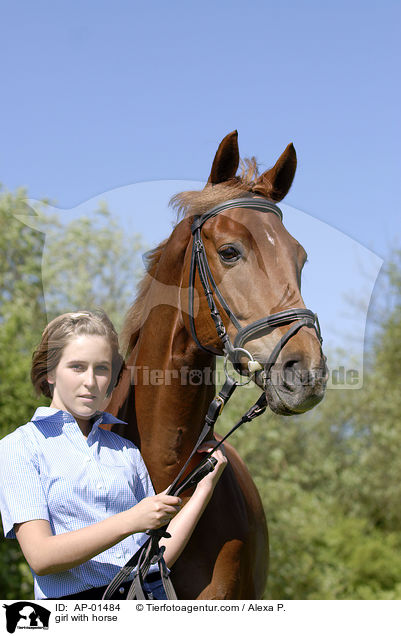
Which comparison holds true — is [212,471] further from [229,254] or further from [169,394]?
[229,254]

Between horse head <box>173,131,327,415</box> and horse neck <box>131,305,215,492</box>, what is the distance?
0.44 ft

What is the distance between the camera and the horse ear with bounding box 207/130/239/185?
8.87 ft

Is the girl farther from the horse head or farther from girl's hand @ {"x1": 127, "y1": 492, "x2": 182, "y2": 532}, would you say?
the horse head

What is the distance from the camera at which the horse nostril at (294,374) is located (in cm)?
224

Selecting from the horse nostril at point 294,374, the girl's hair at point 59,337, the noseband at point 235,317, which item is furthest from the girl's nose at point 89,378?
the horse nostril at point 294,374

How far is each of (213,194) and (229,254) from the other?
0.34 meters

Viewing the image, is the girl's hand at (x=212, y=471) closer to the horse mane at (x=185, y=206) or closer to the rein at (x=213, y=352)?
the rein at (x=213, y=352)

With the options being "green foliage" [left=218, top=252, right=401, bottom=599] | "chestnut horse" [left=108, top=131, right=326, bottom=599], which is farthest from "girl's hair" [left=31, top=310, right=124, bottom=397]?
"green foliage" [left=218, top=252, right=401, bottom=599]

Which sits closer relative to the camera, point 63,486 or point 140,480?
point 63,486

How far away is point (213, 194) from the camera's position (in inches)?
109
